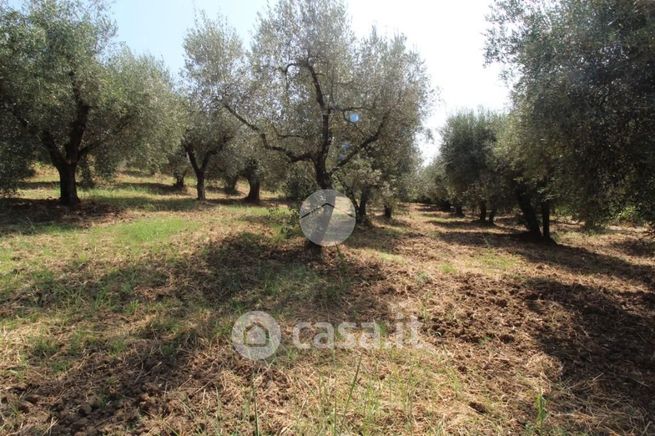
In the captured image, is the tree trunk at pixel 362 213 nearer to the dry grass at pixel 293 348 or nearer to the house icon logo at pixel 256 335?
the dry grass at pixel 293 348

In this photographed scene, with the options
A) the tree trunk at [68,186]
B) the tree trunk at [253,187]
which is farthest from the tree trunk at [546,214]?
the tree trunk at [68,186]

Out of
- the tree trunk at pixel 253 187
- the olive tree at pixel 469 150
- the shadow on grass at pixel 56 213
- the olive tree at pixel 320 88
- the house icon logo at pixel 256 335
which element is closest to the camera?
the house icon logo at pixel 256 335

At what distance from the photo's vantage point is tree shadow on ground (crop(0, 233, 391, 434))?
325cm

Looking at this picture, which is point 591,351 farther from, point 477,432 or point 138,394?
point 138,394

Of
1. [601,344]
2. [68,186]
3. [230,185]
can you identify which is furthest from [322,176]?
[230,185]

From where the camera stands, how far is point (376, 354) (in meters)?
4.37

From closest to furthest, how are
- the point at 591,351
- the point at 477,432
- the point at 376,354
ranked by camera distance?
1. the point at 477,432
2. the point at 376,354
3. the point at 591,351

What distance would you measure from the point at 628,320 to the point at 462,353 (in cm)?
374

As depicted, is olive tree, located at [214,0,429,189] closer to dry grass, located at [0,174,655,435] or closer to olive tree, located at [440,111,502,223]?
dry grass, located at [0,174,655,435]

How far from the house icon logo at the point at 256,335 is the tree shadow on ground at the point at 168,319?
12 centimetres

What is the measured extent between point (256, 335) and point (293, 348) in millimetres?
598

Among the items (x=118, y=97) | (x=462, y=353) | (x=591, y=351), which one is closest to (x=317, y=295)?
(x=462, y=353)

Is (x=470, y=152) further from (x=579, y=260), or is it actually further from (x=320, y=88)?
(x=320, y=88)

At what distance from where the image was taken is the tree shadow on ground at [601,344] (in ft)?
12.1
